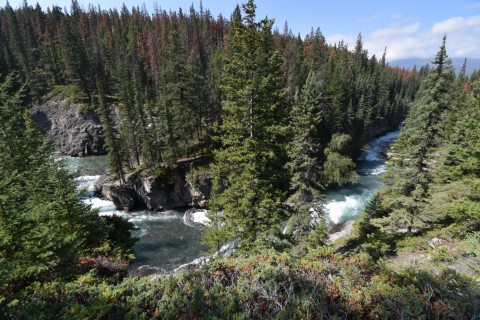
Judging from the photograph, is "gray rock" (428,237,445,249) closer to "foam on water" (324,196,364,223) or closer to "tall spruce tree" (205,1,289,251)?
"tall spruce tree" (205,1,289,251)

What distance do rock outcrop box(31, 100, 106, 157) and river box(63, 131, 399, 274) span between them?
7606 mm

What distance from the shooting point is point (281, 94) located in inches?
567

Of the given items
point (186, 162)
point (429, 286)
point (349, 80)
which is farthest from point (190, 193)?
point (349, 80)

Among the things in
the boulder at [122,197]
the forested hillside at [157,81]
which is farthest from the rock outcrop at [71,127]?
the boulder at [122,197]

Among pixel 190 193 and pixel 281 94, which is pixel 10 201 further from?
pixel 190 193

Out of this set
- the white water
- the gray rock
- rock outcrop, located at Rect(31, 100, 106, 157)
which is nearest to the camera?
the gray rock

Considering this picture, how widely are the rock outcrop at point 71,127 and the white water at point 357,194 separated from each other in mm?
47950

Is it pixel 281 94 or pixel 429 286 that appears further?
pixel 281 94

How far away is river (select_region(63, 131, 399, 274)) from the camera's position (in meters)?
28.6

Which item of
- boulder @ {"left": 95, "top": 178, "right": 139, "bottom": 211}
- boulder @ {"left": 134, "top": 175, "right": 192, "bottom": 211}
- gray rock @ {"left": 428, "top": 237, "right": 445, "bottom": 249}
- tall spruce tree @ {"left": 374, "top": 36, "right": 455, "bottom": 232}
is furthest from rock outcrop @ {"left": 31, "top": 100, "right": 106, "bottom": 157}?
gray rock @ {"left": 428, "top": 237, "right": 445, "bottom": 249}

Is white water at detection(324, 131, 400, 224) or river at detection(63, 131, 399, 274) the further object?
white water at detection(324, 131, 400, 224)

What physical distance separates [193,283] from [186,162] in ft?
111

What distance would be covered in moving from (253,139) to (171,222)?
1024 inches

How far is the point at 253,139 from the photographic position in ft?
47.6
